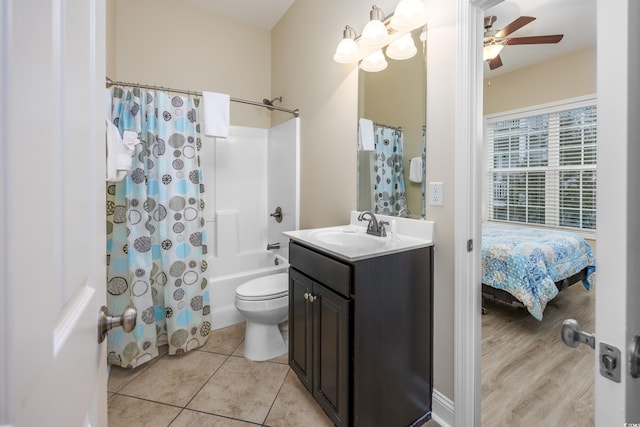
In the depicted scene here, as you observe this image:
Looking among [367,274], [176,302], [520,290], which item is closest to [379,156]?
[367,274]

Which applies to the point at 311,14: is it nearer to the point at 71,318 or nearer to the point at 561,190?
the point at 71,318

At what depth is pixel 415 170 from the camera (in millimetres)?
1561

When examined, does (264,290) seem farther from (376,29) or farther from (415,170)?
(376,29)

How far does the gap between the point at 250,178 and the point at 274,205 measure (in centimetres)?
38

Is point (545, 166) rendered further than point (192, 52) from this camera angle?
Yes

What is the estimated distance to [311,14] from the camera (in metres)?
2.29

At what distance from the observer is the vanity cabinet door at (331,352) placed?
3.95 ft

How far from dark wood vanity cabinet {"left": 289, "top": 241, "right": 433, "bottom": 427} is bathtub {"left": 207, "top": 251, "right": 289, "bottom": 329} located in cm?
122

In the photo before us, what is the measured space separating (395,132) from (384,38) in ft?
1.69

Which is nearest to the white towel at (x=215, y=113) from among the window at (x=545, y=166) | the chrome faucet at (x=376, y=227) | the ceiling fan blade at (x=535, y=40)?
the chrome faucet at (x=376, y=227)

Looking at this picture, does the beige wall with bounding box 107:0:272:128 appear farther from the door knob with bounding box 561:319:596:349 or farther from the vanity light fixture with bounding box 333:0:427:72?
the door knob with bounding box 561:319:596:349

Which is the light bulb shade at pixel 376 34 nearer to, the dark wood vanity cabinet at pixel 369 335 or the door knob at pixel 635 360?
the dark wood vanity cabinet at pixel 369 335

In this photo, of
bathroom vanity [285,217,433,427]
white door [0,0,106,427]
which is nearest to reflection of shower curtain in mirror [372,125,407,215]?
bathroom vanity [285,217,433,427]

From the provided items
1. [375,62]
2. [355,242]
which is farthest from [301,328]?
[375,62]
